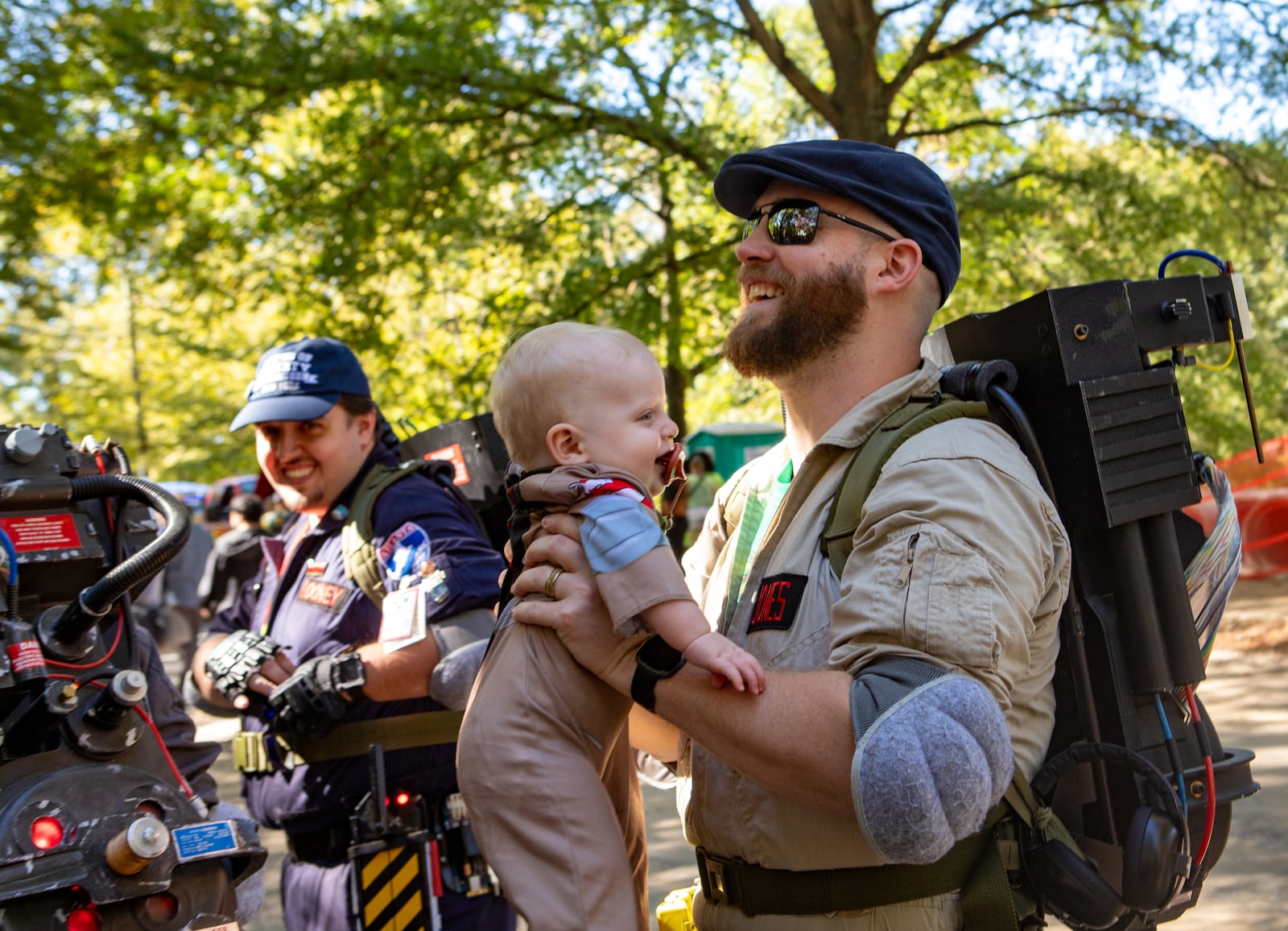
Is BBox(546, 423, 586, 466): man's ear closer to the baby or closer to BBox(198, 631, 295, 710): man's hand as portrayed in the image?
the baby

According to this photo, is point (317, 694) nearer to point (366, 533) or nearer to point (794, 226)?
point (366, 533)

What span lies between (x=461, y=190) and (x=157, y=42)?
2440 mm

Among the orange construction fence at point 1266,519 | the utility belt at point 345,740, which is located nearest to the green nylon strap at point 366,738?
the utility belt at point 345,740

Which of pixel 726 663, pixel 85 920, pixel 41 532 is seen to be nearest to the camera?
pixel 726 663

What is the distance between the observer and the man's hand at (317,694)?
3.36 metres

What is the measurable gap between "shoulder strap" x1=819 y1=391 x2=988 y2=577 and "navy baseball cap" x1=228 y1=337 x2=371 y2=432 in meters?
2.17

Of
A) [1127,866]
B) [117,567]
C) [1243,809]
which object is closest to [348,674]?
[117,567]

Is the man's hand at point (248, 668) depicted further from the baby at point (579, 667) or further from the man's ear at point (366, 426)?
the baby at point (579, 667)

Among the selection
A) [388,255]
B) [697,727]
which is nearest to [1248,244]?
[388,255]

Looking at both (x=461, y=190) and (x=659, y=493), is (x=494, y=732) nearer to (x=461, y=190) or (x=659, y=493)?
(x=659, y=493)

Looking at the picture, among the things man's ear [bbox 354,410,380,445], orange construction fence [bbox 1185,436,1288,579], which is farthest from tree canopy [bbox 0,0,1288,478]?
man's ear [bbox 354,410,380,445]

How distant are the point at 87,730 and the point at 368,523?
1.36 meters

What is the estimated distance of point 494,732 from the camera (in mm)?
1979

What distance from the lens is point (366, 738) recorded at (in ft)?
11.6
